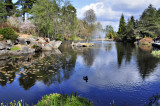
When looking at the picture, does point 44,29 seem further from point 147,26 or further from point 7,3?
point 147,26

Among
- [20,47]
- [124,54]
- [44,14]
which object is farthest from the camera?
[44,14]

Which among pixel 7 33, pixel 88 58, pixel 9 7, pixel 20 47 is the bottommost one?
pixel 88 58

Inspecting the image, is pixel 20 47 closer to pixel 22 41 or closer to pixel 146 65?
pixel 22 41

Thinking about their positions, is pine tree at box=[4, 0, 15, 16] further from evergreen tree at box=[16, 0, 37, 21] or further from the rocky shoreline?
the rocky shoreline

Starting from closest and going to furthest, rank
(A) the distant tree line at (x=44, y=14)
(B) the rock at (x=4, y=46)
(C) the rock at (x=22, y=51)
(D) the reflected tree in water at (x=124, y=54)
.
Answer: (D) the reflected tree in water at (x=124, y=54)
(B) the rock at (x=4, y=46)
(C) the rock at (x=22, y=51)
(A) the distant tree line at (x=44, y=14)

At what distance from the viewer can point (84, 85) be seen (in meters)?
9.27

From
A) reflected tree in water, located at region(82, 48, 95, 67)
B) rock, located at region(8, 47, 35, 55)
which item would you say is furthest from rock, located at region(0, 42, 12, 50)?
reflected tree in water, located at region(82, 48, 95, 67)

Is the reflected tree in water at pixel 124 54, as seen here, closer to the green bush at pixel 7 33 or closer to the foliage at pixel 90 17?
the green bush at pixel 7 33

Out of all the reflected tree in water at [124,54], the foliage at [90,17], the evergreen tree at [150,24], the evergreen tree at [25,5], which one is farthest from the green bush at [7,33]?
the foliage at [90,17]

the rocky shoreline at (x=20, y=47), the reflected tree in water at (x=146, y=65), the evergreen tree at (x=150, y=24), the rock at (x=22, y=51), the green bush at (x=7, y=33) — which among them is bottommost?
the reflected tree in water at (x=146, y=65)

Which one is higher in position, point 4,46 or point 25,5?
point 25,5

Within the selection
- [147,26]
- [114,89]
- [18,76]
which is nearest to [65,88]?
[114,89]

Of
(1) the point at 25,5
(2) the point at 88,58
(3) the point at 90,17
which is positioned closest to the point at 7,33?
(2) the point at 88,58

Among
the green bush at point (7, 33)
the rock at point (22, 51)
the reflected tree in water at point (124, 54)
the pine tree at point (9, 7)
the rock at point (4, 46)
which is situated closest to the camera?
the reflected tree in water at point (124, 54)
